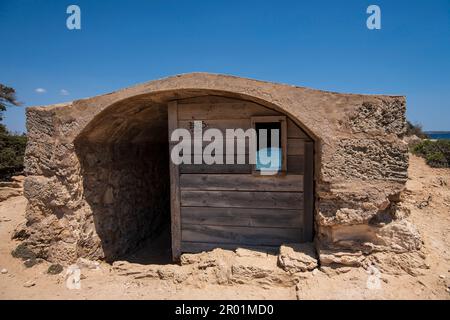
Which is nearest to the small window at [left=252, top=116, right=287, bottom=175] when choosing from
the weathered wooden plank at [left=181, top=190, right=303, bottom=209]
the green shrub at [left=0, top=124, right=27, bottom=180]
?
the weathered wooden plank at [left=181, top=190, right=303, bottom=209]

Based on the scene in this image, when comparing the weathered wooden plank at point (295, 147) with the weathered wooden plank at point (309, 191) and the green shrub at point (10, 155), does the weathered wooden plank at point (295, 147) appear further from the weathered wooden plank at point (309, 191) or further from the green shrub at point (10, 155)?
the green shrub at point (10, 155)

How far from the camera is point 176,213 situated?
4418 millimetres

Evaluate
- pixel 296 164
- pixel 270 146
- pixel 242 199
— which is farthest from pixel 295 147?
pixel 242 199

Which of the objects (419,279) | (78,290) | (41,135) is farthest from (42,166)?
(419,279)

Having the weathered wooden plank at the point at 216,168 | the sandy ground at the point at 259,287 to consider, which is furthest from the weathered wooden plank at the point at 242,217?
the sandy ground at the point at 259,287

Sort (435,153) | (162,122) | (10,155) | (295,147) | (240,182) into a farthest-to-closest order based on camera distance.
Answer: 1. (10,155)
2. (435,153)
3. (162,122)
4. (240,182)
5. (295,147)

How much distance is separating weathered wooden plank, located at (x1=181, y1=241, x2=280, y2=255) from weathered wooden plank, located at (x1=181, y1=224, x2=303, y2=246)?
44mm

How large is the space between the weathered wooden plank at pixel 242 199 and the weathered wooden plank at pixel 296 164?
330 millimetres

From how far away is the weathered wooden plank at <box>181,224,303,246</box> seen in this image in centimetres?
411

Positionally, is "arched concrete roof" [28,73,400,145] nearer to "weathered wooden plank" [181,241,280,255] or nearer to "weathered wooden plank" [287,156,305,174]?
"weathered wooden plank" [287,156,305,174]

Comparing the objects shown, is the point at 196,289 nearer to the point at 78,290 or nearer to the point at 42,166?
the point at 78,290

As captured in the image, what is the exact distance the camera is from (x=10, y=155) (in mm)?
10281

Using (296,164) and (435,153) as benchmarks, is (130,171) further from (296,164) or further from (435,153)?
(435,153)

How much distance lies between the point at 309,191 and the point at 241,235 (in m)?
1.19
